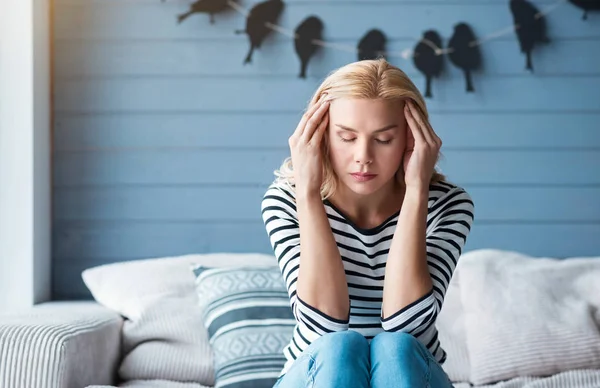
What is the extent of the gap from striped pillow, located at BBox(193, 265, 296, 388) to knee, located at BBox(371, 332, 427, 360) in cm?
71

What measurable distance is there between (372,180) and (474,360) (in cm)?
81

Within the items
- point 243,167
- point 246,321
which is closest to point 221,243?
point 243,167

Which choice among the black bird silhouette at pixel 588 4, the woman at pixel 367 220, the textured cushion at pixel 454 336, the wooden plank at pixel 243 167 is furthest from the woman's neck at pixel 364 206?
the black bird silhouette at pixel 588 4

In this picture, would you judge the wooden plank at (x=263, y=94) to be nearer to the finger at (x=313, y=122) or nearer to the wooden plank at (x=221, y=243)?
the wooden plank at (x=221, y=243)

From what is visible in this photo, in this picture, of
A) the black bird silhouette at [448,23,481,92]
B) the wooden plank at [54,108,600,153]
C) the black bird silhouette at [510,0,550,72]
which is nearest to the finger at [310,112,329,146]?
the wooden plank at [54,108,600,153]

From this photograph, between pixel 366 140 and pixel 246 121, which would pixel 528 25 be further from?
pixel 366 140

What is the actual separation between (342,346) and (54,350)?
2.54 feet

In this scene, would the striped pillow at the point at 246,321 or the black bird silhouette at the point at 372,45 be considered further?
the black bird silhouette at the point at 372,45

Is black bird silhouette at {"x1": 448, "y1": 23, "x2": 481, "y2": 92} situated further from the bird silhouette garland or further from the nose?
the nose

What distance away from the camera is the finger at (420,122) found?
5.18ft

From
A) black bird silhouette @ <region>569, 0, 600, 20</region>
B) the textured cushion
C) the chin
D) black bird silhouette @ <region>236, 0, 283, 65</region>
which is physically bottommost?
the textured cushion

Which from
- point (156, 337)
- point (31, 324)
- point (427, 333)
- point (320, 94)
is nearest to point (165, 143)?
point (156, 337)

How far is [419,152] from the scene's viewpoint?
1592 mm

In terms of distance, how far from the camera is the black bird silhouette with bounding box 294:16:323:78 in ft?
9.05
